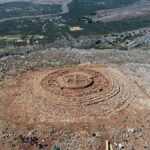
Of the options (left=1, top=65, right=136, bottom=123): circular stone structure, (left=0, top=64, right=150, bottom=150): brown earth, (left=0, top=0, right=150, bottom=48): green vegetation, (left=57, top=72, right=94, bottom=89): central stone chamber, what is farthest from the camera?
(left=0, top=0, right=150, bottom=48): green vegetation

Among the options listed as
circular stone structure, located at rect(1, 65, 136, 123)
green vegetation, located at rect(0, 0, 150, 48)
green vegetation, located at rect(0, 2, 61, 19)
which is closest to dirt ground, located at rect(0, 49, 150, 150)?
circular stone structure, located at rect(1, 65, 136, 123)

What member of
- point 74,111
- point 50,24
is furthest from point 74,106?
point 50,24

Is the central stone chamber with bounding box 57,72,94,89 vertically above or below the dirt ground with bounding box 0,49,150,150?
above

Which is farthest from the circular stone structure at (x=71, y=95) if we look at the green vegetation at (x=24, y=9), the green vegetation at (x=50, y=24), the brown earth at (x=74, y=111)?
the green vegetation at (x=24, y=9)

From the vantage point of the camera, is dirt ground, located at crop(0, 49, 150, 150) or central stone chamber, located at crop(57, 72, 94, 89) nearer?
dirt ground, located at crop(0, 49, 150, 150)

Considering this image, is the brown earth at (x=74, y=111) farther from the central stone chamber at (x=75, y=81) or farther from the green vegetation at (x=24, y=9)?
the green vegetation at (x=24, y=9)

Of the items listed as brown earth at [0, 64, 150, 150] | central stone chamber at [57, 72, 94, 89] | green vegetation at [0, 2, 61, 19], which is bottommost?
green vegetation at [0, 2, 61, 19]

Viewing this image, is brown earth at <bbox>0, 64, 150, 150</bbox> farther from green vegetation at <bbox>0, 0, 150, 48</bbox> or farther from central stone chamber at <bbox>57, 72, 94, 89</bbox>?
green vegetation at <bbox>0, 0, 150, 48</bbox>

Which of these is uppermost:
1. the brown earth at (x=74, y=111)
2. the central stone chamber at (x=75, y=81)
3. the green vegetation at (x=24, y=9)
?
the central stone chamber at (x=75, y=81)
